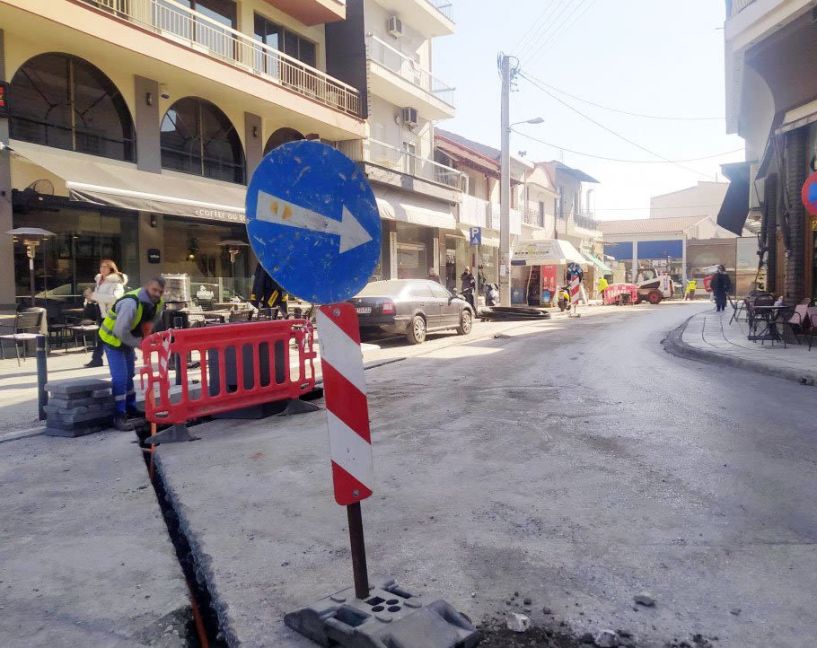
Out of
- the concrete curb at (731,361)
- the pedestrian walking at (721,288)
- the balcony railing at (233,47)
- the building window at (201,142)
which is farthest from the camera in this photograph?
the pedestrian walking at (721,288)

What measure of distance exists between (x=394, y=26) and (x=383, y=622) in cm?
2581

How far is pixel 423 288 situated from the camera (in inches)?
634

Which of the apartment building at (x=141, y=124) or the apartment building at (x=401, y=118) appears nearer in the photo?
the apartment building at (x=141, y=124)

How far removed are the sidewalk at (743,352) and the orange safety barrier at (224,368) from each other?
6.82 meters

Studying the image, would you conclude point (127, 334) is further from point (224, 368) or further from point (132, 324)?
point (224, 368)

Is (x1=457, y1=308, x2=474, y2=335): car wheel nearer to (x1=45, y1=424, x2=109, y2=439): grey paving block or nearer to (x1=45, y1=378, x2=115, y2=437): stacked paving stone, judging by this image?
(x1=45, y1=378, x2=115, y2=437): stacked paving stone

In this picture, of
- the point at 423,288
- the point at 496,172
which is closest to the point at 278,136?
the point at 423,288

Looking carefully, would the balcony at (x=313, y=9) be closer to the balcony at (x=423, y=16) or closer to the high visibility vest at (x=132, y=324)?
the balcony at (x=423, y=16)

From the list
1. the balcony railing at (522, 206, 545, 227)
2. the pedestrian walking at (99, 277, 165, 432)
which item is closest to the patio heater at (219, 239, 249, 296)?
the pedestrian walking at (99, 277, 165, 432)

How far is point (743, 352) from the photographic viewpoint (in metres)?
11.7

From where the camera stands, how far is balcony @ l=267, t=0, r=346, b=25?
61.4ft

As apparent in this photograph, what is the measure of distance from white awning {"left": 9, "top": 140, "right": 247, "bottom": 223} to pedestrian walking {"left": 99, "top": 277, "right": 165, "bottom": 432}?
5.91m

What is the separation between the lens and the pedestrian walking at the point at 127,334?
259 inches

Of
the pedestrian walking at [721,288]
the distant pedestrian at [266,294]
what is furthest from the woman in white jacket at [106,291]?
the pedestrian walking at [721,288]
